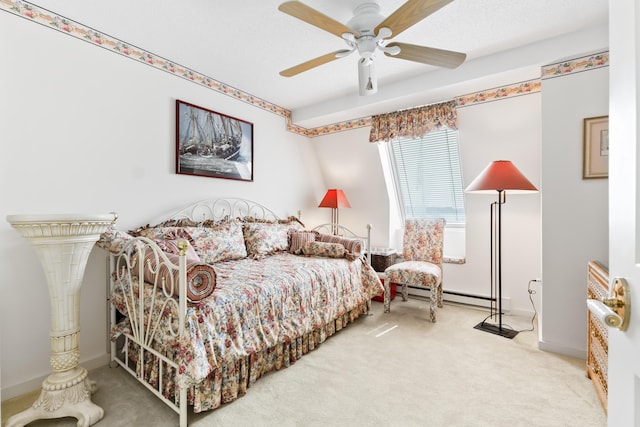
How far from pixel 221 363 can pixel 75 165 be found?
68.7 inches

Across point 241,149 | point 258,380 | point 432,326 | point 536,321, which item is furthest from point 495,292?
point 241,149

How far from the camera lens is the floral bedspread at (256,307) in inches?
61.6

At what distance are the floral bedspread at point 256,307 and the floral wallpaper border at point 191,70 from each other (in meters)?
1.82

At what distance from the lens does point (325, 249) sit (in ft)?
10.0

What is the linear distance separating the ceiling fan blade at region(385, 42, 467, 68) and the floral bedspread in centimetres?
174

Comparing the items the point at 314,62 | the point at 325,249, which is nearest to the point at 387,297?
the point at 325,249

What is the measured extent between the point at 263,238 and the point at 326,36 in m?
1.91

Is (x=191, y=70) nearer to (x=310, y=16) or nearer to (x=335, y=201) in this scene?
(x=310, y=16)

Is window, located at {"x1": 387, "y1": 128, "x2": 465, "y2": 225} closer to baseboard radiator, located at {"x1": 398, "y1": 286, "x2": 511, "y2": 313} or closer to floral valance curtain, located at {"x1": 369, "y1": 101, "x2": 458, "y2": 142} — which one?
floral valance curtain, located at {"x1": 369, "y1": 101, "x2": 458, "y2": 142}

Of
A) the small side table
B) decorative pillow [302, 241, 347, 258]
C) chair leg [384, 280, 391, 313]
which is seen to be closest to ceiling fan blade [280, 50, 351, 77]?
decorative pillow [302, 241, 347, 258]

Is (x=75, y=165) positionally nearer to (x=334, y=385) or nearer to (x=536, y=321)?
(x=334, y=385)

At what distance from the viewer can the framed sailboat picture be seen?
277 cm

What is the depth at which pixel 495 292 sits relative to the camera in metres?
3.21

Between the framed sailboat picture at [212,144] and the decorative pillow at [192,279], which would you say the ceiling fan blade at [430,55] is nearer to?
the decorative pillow at [192,279]
